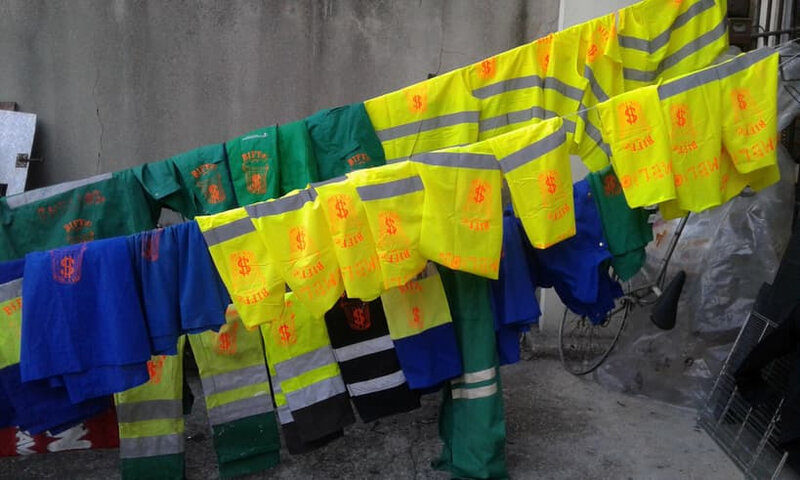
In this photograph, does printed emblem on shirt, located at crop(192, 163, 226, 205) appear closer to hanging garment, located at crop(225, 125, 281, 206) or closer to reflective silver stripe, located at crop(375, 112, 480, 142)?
hanging garment, located at crop(225, 125, 281, 206)

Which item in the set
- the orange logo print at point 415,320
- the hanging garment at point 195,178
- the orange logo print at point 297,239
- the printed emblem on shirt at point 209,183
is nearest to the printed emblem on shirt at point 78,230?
the hanging garment at point 195,178

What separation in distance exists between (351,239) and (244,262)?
561 mm

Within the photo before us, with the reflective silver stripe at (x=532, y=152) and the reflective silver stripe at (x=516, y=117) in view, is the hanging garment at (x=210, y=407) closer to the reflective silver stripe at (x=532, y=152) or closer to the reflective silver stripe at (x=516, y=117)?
the reflective silver stripe at (x=532, y=152)

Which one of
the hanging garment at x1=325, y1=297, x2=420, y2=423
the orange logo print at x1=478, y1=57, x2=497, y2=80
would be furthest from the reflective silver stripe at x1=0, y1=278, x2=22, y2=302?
the orange logo print at x1=478, y1=57, x2=497, y2=80

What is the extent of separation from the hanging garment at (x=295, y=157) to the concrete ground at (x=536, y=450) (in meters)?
1.87

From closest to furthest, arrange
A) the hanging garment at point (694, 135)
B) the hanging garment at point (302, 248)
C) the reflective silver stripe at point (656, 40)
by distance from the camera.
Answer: the hanging garment at point (302, 248) < the hanging garment at point (694, 135) < the reflective silver stripe at point (656, 40)

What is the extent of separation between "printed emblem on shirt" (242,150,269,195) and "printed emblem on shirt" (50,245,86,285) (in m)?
1.31

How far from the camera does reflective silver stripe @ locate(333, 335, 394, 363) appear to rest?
13.3 ft

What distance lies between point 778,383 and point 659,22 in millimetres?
2292

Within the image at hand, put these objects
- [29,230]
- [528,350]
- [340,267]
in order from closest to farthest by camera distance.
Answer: [340,267] → [29,230] → [528,350]

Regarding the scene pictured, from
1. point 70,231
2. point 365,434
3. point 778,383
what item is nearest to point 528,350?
point 365,434

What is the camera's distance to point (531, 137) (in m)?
3.60

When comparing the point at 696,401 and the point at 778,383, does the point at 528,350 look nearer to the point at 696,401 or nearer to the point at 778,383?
the point at 696,401

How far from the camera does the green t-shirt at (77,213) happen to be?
4.49 metres
